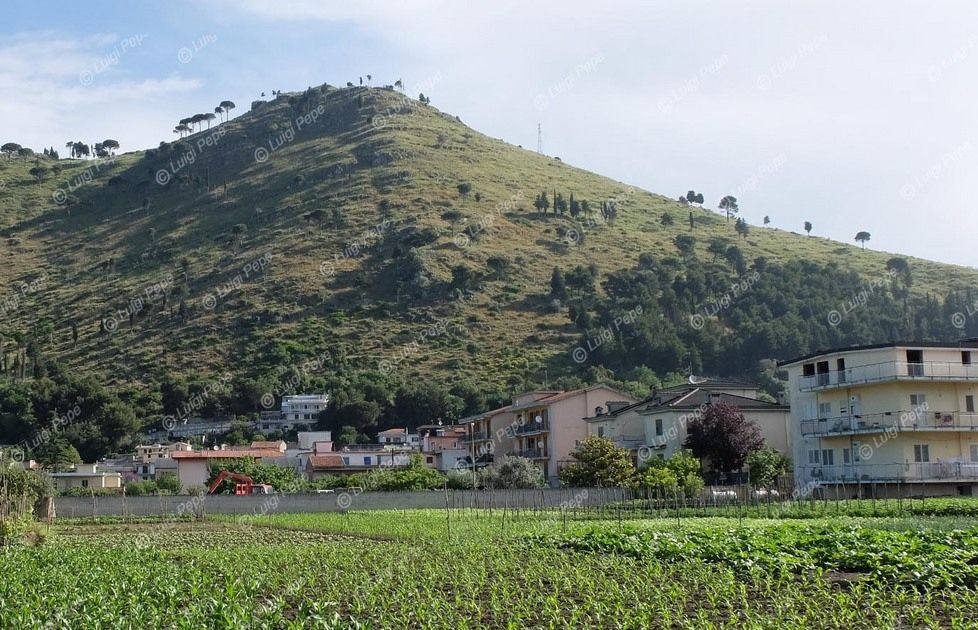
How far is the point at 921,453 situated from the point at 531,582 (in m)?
38.1

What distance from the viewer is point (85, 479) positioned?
81812mm

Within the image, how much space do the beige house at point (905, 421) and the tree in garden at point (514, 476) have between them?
16.4 meters

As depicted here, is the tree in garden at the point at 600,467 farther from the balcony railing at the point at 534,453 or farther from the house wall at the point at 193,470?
the house wall at the point at 193,470

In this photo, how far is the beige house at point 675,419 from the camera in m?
65.9

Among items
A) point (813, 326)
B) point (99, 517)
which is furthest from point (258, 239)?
point (99, 517)

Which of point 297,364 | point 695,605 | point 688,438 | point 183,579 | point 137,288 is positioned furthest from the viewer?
point 137,288

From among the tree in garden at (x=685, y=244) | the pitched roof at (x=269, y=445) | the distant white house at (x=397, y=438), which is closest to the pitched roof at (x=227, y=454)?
the pitched roof at (x=269, y=445)

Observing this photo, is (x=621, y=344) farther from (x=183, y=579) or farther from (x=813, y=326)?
(x=183, y=579)

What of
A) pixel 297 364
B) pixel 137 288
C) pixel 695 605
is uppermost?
pixel 137 288

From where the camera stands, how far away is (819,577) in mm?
19094

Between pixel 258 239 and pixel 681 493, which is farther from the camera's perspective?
pixel 258 239

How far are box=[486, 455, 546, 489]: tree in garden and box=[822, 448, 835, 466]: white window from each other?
15855mm

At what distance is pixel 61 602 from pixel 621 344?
3909 inches

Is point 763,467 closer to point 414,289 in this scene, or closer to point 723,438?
point 723,438
